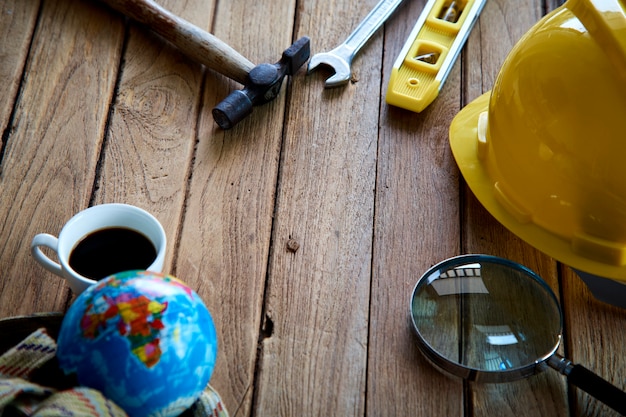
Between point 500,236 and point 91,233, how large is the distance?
23.2 inches

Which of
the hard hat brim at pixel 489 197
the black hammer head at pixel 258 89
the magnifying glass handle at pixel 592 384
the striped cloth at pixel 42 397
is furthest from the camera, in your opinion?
the black hammer head at pixel 258 89

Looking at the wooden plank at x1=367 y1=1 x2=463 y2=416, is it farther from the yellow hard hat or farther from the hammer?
the hammer

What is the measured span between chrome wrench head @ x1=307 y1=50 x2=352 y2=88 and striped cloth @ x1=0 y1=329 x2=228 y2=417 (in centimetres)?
59

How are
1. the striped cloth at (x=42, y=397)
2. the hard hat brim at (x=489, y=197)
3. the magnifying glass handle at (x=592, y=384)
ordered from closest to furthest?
the striped cloth at (x=42, y=397) → the magnifying glass handle at (x=592, y=384) → the hard hat brim at (x=489, y=197)

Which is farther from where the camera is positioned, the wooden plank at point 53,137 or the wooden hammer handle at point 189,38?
the wooden hammer handle at point 189,38

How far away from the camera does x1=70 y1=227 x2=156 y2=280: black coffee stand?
869 mm

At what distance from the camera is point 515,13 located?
1327 millimetres

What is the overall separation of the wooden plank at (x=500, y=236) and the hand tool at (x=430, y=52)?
40 mm

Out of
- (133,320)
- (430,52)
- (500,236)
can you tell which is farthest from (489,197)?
(133,320)

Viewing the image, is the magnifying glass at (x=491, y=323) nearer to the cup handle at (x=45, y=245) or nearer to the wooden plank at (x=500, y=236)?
the wooden plank at (x=500, y=236)

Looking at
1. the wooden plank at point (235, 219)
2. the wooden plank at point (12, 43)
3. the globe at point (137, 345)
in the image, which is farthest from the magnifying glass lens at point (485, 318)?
the wooden plank at point (12, 43)

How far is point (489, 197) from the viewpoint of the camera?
1064 mm

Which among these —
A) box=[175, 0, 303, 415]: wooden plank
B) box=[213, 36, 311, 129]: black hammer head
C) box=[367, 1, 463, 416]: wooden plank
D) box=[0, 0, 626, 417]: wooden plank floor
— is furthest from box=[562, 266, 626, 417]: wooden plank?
box=[213, 36, 311, 129]: black hammer head

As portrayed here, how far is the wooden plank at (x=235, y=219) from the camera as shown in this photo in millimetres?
929
